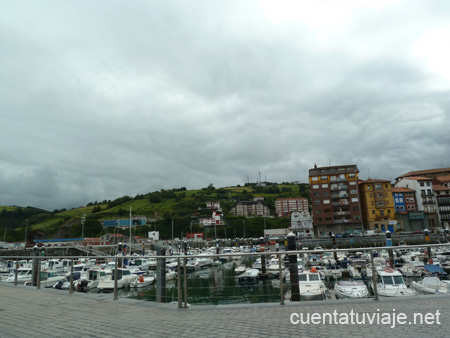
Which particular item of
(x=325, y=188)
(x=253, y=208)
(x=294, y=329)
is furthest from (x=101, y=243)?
(x=253, y=208)

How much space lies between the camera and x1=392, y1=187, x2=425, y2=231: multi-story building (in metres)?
80.9

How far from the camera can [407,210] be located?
83500mm

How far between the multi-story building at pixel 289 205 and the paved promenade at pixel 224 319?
5994 inches

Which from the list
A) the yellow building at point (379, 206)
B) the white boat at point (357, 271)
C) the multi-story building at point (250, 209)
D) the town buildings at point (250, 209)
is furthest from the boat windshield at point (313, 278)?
the multi-story building at point (250, 209)

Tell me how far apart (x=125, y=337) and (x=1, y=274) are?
2723cm

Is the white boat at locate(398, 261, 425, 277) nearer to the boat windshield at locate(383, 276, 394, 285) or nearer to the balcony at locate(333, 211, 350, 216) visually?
the boat windshield at locate(383, 276, 394, 285)

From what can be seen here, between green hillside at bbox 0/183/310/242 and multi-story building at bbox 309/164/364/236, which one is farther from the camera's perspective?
green hillside at bbox 0/183/310/242

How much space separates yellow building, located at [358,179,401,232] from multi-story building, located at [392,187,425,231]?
206 cm

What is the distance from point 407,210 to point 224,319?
304 ft

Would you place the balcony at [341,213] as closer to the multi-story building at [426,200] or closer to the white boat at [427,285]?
the multi-story building at [426,200]

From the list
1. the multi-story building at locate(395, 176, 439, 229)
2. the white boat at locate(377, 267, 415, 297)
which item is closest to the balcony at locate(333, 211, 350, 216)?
the multi-story building at locate(395, 176, 439, 229)

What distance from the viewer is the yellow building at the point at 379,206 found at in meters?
80.8

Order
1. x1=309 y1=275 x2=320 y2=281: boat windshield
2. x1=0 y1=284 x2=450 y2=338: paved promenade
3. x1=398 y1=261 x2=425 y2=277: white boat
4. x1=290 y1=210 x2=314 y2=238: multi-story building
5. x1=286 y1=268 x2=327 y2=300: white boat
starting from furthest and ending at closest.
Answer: x1=290 y1=210 x2=314 y2=238: multi-story building
x1=309 y1=275 x2=320 y2=281: boat windshield
x1=286 y1=268 x2=327 y2=300: white boat
x1=398 y1=261 x2=425 y2=277: white boat
x1=0 y1=284 x2=450 y2=338: paved promenade

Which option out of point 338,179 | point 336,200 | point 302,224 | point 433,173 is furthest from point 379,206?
point 433,173
